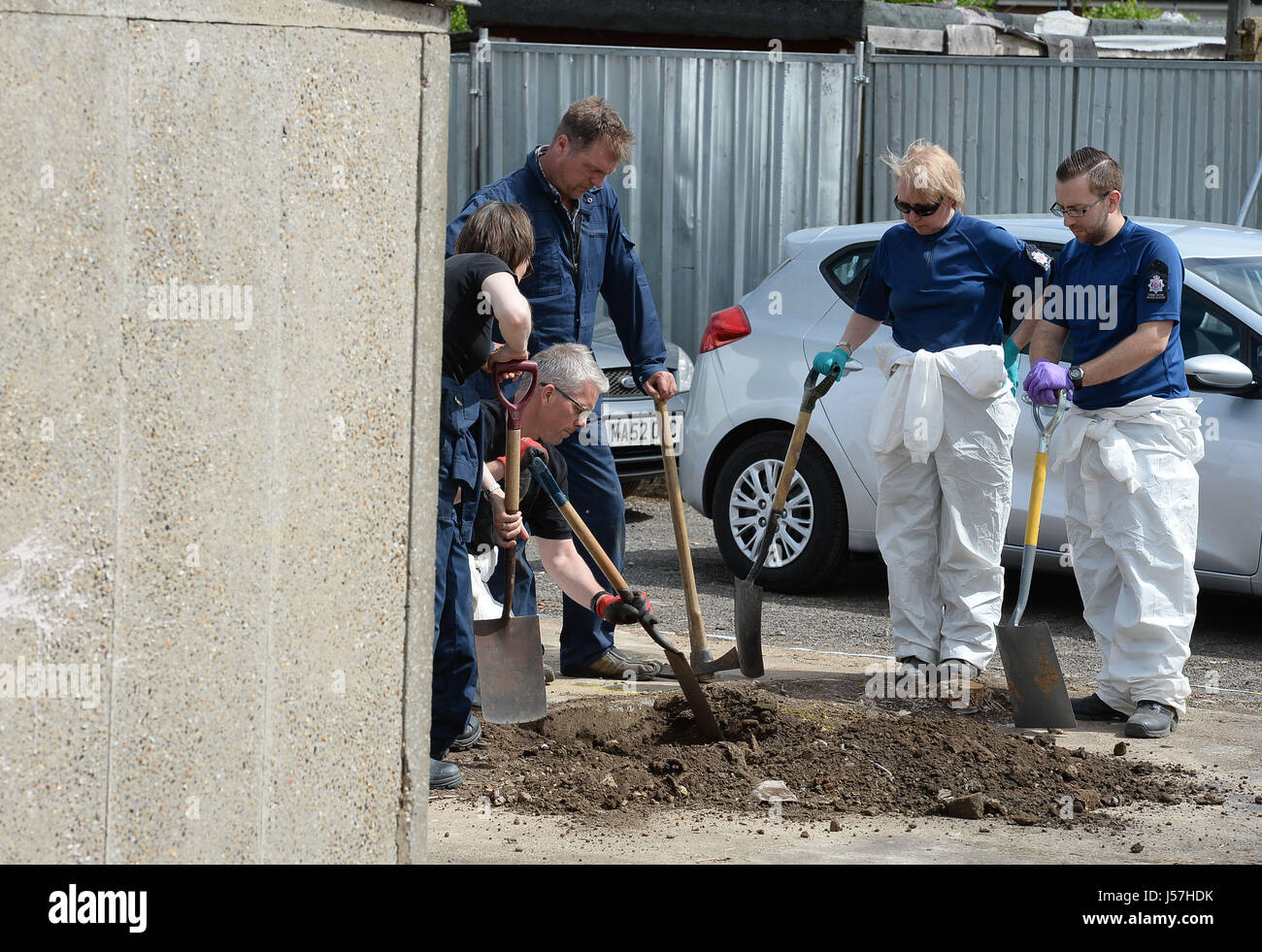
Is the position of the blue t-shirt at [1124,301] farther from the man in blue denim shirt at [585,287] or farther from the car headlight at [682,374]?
the car headlight at [682,374]

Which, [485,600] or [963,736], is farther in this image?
[485,600]

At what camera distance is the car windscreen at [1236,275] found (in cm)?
639

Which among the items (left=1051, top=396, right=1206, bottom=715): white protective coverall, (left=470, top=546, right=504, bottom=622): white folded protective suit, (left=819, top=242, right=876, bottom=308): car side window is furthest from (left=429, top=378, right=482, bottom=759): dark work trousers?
(left=819, top=242, right=876, bottom=308): car side window

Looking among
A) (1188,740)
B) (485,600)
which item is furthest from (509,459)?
(1188,740)

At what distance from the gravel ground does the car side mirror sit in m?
1.15

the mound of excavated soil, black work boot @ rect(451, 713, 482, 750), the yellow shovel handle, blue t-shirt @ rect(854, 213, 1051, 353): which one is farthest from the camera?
blue t-shirt @ rect(854, 213, 1051, 353)

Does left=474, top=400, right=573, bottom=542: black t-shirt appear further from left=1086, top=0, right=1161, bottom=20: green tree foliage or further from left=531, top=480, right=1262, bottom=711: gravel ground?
left=1086, top=0, right=1161, bottom=20: green tree foliage

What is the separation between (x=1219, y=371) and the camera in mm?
5895

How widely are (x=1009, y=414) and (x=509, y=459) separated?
80.8 inches

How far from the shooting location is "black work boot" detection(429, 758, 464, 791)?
4438 mm

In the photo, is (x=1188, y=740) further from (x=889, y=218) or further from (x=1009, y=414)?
(x=889, y=218)

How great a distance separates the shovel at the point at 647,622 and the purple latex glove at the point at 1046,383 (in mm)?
1539

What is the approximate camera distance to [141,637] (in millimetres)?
2797

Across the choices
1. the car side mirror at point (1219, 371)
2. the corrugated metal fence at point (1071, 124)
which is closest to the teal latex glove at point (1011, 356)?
the car side mirror at point (1219, 371)
